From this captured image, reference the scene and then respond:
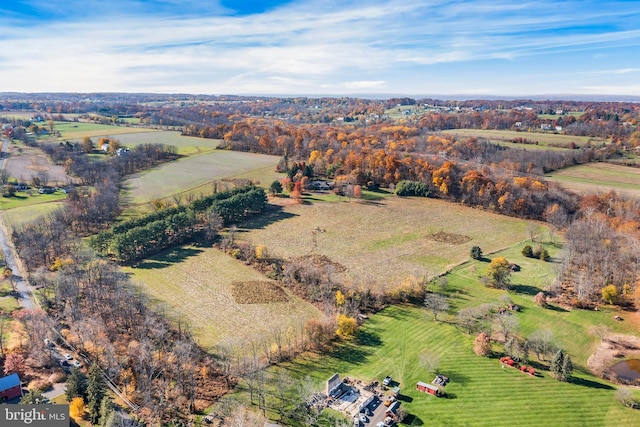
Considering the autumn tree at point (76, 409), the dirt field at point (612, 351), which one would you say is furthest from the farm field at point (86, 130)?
the dirt field at point (612, 351)

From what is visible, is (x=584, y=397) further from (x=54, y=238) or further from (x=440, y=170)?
(x=54, y=238)

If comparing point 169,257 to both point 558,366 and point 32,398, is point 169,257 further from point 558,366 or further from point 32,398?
point 558,366

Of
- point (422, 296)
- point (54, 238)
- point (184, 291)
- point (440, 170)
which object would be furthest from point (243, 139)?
point (422, 296)

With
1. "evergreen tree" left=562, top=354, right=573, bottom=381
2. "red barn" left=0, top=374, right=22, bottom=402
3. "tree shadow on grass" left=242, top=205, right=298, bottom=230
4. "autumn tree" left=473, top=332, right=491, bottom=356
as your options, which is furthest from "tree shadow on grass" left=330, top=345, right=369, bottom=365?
"tree shadow on grass" left=242, top=205, right=298, bottom=230

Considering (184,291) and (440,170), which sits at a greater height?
(440,170)

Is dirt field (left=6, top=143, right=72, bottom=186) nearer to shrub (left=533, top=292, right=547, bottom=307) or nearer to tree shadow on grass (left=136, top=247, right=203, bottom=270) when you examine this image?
tree shadow on grass (left=136, top=247, right=203, bottom=270)

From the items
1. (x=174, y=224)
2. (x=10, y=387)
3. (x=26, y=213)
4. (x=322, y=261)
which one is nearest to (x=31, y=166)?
(x=26, y=213)
